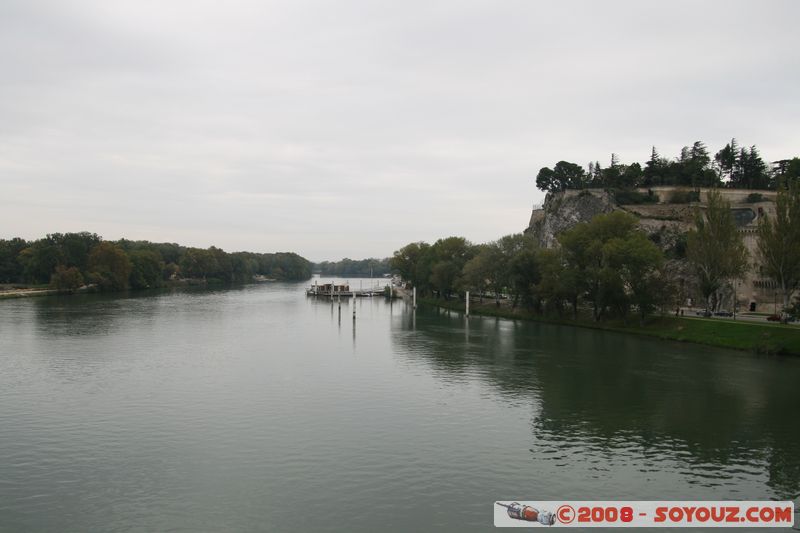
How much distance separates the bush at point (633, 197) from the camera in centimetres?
12388

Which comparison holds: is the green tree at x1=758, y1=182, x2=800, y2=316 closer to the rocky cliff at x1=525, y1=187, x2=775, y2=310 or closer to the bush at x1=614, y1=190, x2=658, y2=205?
the rocky cliff at x1=525, y1=187, x2=775, y2=310

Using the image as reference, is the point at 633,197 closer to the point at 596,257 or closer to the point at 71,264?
the point at 596,257

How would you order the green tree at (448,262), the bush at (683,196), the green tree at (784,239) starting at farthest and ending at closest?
1. the green tree at (448,262)
2. the bush at (683,196)
3. the green tree at (784,239)

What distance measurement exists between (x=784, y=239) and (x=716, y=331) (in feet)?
39.7

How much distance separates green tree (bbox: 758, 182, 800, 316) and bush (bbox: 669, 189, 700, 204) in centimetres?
5762

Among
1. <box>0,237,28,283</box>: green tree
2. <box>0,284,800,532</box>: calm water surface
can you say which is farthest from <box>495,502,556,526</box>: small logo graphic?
<box>0,237,28,283</box>: green tree

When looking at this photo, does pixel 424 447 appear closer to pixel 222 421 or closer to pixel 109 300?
pixel 222 421

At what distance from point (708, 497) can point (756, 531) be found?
8.91 feet

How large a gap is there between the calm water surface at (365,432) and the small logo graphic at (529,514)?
3.09 ft

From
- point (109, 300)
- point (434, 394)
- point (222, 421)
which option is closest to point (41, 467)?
point (222, 421)

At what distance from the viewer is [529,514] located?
20875 mm

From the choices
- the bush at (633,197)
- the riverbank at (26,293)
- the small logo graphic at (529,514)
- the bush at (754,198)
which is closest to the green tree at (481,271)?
the bush at (633,197)

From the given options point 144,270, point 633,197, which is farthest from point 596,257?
point 144,270

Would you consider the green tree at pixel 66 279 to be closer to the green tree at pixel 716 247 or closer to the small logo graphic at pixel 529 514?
the green tree at pixel 716 247
